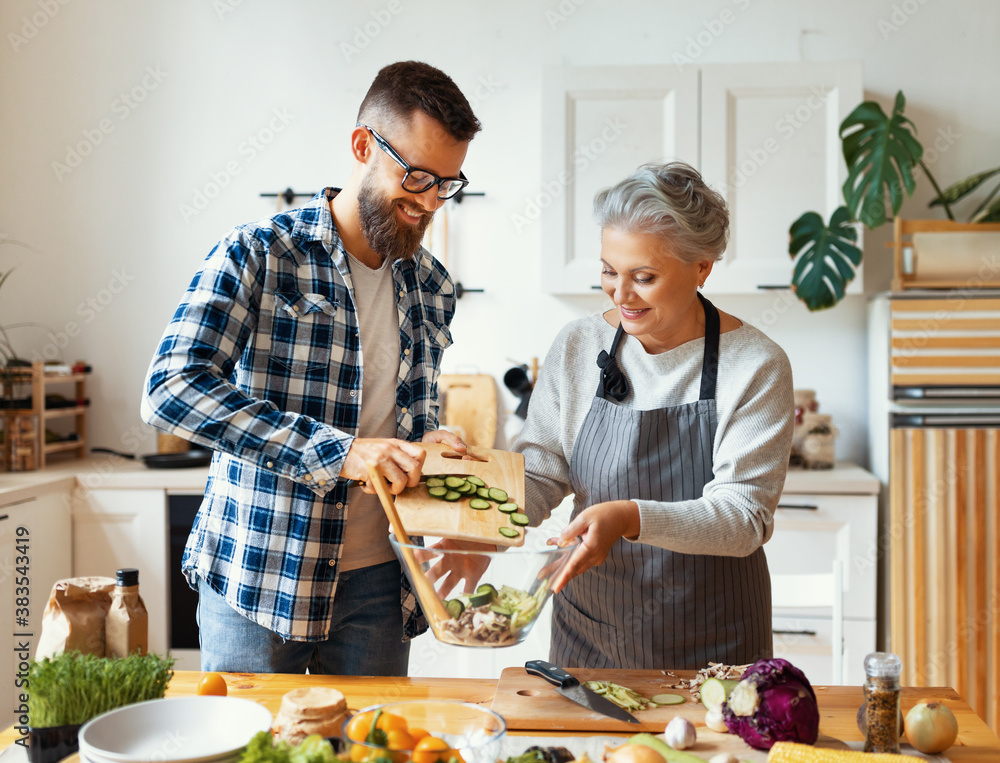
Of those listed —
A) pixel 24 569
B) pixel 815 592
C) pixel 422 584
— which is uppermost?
pixel 422 584

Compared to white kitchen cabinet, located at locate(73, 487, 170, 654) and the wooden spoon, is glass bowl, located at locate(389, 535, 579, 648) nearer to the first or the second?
the wooden spoon

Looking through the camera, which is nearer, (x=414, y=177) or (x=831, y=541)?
(x=414, y=177)

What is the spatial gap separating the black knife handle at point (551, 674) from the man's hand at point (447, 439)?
330mm

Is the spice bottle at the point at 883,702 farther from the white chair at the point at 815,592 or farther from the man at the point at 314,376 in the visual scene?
the white chair at the point at 815,592

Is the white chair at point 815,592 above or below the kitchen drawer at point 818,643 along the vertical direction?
above

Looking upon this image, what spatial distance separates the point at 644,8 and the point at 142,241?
204cm

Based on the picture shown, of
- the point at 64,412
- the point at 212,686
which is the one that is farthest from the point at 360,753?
the point at 64,412

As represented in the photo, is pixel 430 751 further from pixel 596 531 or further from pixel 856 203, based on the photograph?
pixel 856 203

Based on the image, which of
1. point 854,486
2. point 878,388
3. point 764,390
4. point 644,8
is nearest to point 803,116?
point 644,8

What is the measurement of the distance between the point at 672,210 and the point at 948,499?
186 centimetres

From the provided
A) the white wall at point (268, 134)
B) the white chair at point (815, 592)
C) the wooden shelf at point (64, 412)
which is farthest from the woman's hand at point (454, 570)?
the wooden shelf at point (64, 412)

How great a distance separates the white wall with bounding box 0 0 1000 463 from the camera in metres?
3.20

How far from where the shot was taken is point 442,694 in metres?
1.25

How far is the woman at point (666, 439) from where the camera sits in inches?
56.1
